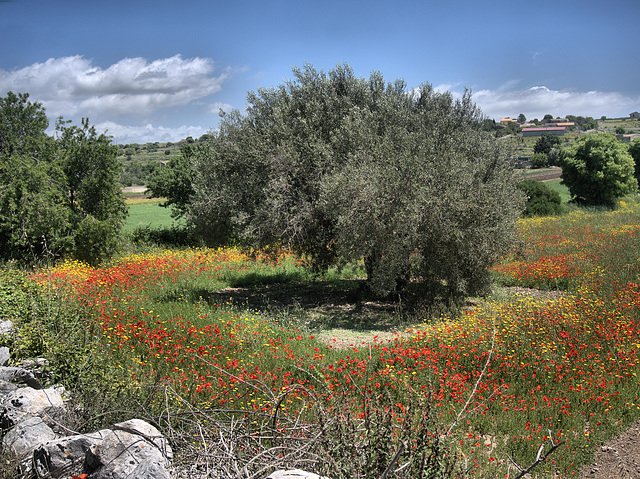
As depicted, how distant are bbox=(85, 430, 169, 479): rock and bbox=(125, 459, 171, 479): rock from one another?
36 mm

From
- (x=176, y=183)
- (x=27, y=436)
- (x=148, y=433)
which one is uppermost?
(x=176, y=183)

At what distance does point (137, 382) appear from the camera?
6660 mm

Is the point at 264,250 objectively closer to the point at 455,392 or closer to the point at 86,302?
the point at 86,302

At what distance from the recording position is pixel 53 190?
58.1 feet

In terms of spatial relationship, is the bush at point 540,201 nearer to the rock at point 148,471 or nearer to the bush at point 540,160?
A: the rock at point 148,471

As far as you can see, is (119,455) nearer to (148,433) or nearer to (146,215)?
(148,433)

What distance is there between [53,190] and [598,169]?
35.4 m

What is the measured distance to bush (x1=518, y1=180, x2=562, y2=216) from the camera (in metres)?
30.3

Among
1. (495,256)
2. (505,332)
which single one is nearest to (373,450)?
(505,332)

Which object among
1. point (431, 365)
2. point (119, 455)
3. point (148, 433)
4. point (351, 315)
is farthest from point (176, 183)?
point (119, 455)

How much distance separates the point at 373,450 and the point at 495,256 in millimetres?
9821

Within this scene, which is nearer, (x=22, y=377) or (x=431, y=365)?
(x=22, y=377)

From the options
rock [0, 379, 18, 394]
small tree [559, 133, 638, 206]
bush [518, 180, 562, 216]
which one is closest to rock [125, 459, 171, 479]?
rock [0, 379, 18, 394]

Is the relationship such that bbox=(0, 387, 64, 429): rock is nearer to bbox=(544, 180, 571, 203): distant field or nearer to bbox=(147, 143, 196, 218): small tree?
bbox=(147, 143, 196, 218): small tree
